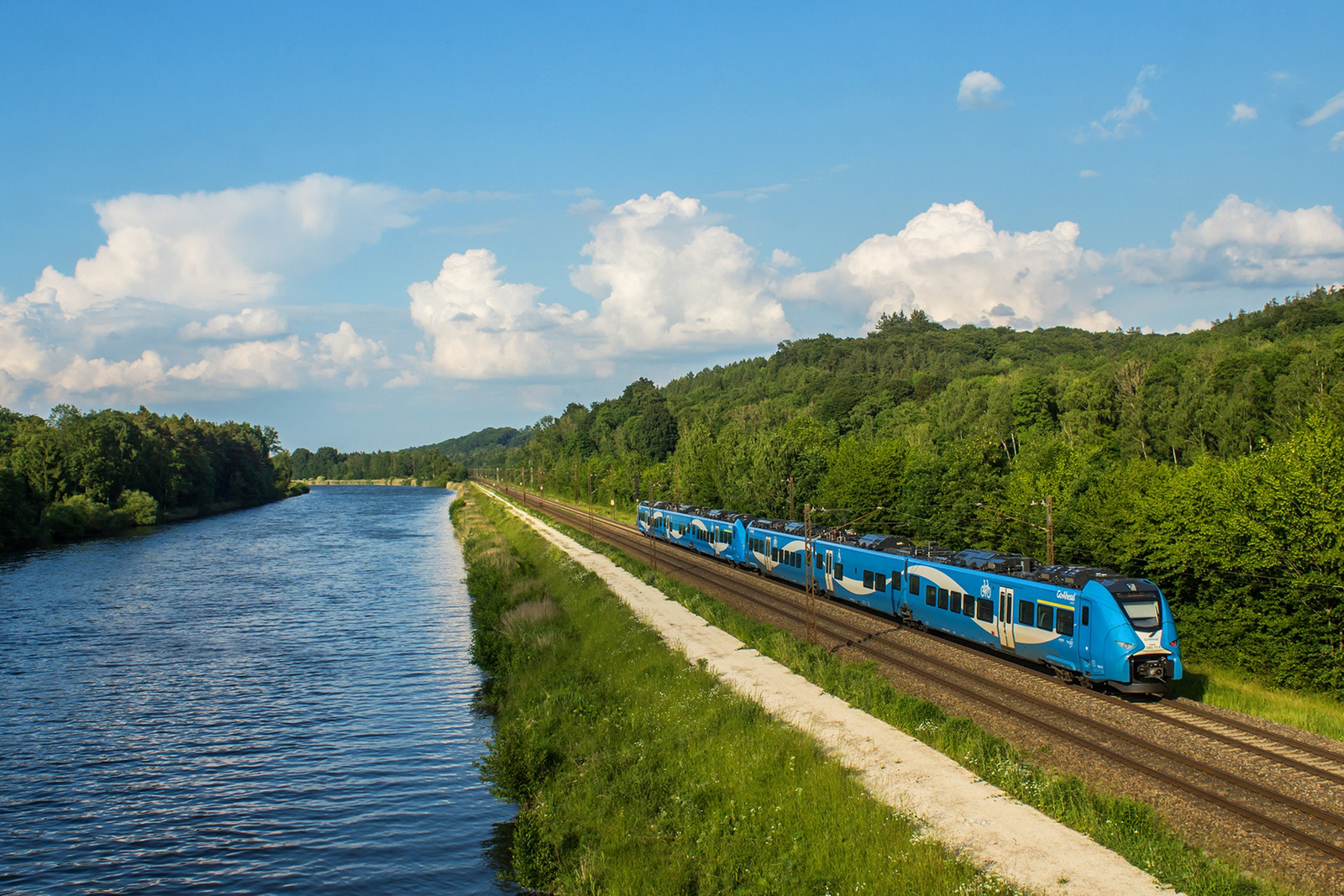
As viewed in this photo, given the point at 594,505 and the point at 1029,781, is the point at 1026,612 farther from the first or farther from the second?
the point at 594,505

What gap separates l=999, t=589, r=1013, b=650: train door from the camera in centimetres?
2842

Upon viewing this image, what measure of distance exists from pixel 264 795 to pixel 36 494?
278ft

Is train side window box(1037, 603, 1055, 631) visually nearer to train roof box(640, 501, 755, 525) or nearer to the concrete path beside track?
the concrete path beside track

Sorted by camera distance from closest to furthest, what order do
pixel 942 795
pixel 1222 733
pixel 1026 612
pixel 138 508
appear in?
pixel 942 795 → pixel 1222 733 → pixel 1026 612 → pixel 138 508

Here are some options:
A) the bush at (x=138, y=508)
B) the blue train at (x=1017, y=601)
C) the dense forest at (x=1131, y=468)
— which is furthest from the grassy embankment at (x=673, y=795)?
the bush at (x=138, y=508)

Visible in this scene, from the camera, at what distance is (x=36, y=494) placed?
8888 cm

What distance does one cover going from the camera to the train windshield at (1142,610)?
2383cm

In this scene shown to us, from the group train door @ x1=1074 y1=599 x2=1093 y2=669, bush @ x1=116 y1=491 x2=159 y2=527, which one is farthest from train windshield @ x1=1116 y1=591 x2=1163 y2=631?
bush @ x1=116 y1=491 x2=159 y2=527

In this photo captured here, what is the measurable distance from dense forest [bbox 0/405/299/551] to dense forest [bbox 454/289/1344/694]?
197 feet

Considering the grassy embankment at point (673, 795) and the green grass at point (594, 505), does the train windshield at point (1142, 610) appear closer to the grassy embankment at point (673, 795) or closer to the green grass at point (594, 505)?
the grassy embankment at point (673, 795)

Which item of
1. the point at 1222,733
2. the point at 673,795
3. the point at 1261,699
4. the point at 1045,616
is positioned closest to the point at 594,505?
the point at 1045,616

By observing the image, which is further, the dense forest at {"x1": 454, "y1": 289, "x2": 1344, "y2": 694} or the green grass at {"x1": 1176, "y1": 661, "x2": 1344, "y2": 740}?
the dense forest at {"x1": 454, "y1": 289, "x2": 1344, "y2": 694}

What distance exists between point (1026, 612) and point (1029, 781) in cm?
1071

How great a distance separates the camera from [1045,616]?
26.6 meters
